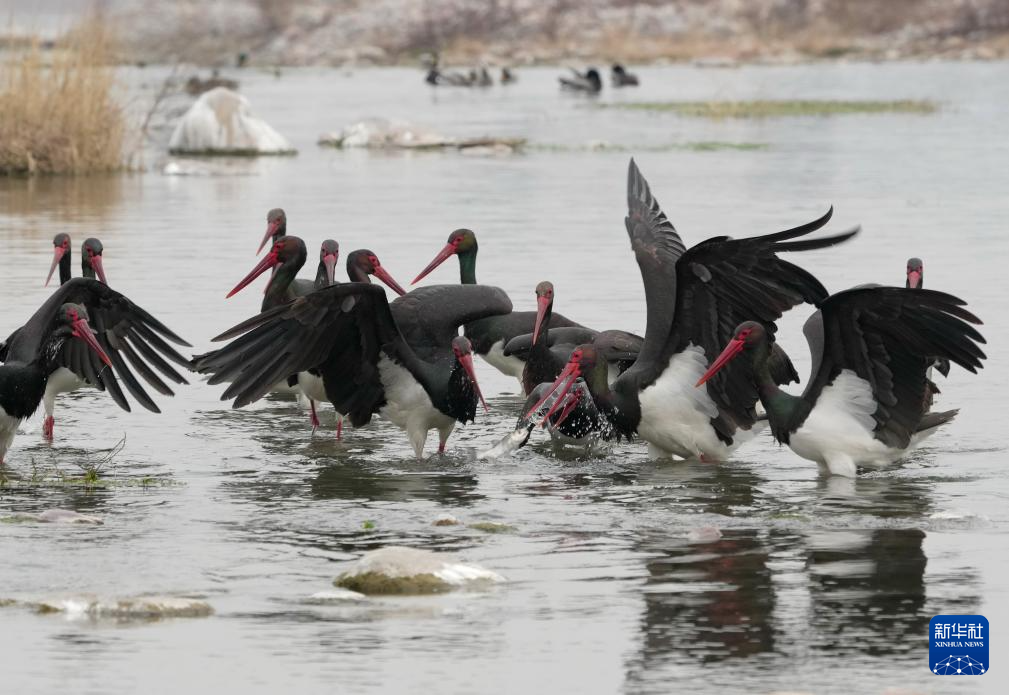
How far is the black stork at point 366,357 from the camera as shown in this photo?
371 inches

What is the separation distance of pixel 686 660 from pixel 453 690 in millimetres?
779

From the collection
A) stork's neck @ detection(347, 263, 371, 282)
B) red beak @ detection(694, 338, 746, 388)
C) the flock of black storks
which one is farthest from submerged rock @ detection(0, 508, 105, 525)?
stork's neck @ detection(347, 263, 371, 282)

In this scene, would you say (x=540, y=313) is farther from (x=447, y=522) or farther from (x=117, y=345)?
(x=447, y=522)

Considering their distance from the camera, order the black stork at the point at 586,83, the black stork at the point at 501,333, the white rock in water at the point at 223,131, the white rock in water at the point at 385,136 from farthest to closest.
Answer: the black stork at the point at 586,83 → the white rock in water at the point at 385,136 → the white rock in water at the point at 223,131 → the black stork at the point at 501,333

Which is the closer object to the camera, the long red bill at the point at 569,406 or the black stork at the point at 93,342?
the black stork at the point at 93,342

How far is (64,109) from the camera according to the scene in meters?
23.6

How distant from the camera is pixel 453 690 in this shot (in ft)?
19.5

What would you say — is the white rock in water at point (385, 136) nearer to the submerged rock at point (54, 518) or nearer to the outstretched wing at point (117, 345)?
the outstretched wing at point (117, 345)

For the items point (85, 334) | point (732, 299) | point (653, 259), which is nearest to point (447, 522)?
point (732, 299)

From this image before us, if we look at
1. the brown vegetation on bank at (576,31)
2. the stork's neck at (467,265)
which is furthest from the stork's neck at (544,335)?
the brown vegetation on bank at (576,31)

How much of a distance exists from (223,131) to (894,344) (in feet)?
70.8

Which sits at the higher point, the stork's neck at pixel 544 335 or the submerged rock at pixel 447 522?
the stork's neck at pixel 544 335

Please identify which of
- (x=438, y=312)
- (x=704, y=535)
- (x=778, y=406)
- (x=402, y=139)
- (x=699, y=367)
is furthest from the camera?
(x=402, y=139)

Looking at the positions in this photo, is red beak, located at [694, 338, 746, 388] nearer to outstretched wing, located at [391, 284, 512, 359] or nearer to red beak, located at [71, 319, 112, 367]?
outstretched wing, located at [391, 284, 512, 359]
